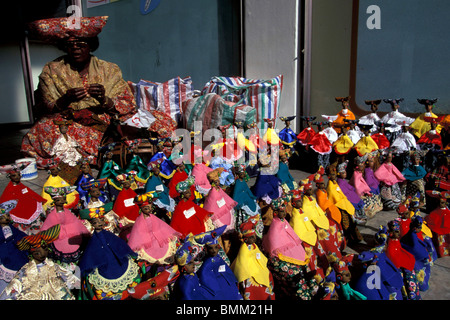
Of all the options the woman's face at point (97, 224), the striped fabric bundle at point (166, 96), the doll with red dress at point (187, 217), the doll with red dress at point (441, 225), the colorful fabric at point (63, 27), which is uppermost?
the colorful fabric at point (63, 27)

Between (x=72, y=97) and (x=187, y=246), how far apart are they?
489 centimetres

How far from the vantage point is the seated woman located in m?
6.96

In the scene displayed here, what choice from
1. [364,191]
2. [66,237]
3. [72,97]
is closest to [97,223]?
[66,237]

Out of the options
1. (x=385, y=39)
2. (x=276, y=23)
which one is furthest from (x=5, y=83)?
(x=385, y=39)

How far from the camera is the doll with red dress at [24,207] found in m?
4.24

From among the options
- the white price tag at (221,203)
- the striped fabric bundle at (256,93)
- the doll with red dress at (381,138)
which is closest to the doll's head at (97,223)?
the white price tag at (221,203)

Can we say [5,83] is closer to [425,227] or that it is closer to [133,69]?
[133,69]

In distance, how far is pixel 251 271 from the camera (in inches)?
125

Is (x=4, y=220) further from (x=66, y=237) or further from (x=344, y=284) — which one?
(x=344, y=284)

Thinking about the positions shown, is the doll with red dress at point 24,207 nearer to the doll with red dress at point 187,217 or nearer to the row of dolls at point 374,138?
the doll with red dress at point 187,217

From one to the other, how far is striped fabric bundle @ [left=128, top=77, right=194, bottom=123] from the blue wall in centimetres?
241

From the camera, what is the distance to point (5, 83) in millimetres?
13758

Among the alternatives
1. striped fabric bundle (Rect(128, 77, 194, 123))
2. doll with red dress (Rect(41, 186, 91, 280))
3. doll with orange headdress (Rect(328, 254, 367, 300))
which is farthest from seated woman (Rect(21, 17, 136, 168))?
doll with orange headdress (Rect(328, 254, 367, 300))

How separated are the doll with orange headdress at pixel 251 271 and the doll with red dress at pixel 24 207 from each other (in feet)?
8.63
